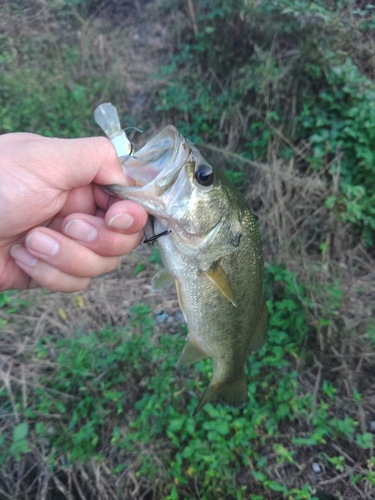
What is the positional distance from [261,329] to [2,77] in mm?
4100

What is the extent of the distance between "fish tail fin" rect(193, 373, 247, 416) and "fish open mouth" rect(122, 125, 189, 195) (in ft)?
3.87

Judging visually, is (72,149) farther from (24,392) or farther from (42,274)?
(24,392)

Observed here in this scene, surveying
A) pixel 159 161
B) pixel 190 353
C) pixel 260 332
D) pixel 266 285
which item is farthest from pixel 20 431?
pixel 266 285

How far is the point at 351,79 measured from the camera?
3.55 metres

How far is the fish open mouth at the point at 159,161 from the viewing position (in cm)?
145

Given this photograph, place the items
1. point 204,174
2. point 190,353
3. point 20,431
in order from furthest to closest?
point 20,431
point 190,353
point 204,174

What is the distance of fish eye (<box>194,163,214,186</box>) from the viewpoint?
1495mm

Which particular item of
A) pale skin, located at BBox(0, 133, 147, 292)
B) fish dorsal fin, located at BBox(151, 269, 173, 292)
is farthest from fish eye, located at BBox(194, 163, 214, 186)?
fish dorsal fin, located at BBox(151, 269, 173, 292)

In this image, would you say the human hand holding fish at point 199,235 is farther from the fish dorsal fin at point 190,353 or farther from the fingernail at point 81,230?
the fingernail at point 81,230

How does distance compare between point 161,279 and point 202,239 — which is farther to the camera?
point 161,279

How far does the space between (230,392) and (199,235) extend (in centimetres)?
104

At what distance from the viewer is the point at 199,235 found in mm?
1568

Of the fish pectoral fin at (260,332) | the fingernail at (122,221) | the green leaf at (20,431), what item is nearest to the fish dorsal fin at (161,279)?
the fingernail at (122,221)

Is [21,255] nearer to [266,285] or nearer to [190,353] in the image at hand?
[190,353]
